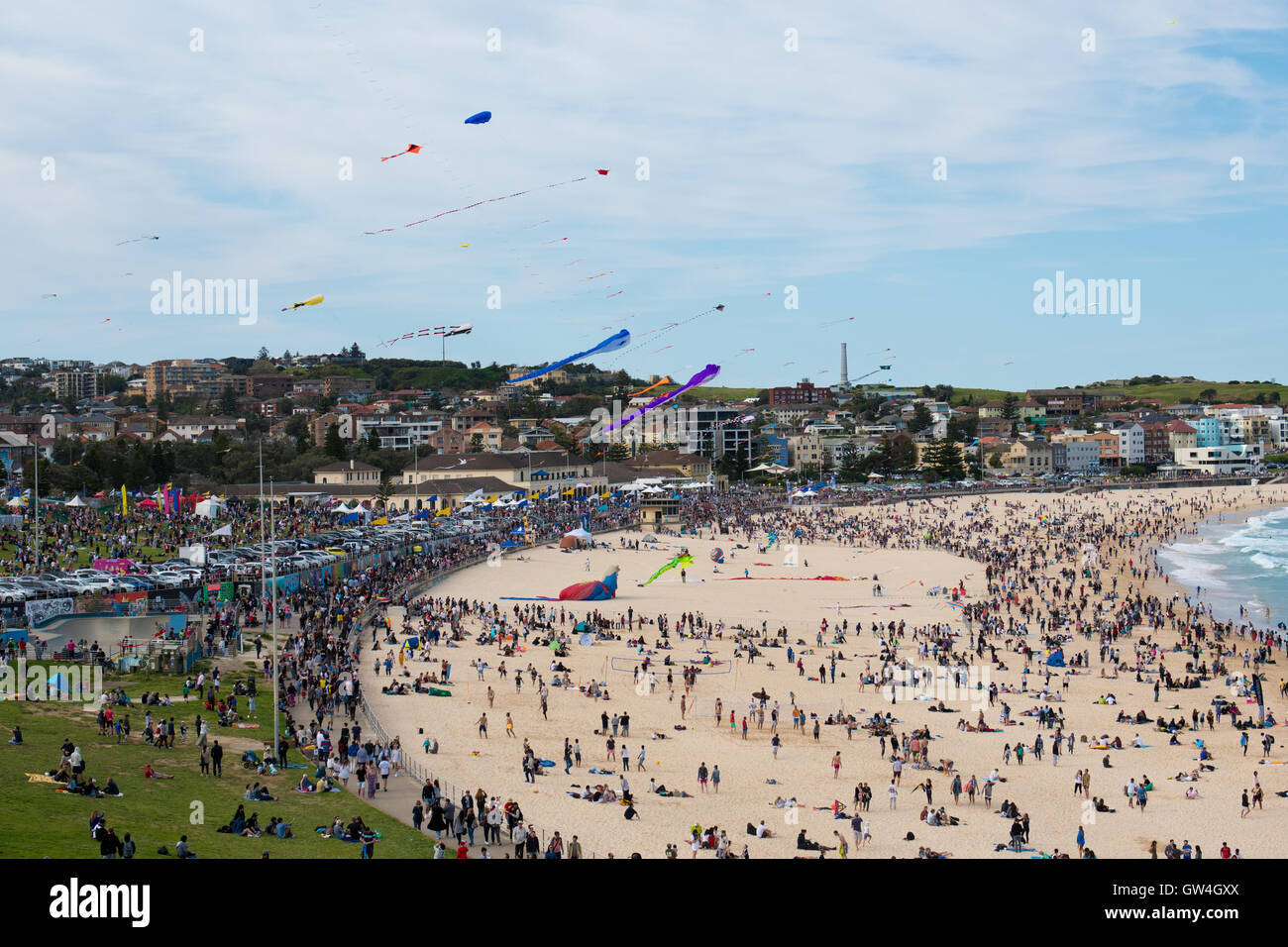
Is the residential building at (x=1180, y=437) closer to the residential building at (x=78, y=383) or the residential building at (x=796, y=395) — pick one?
the residential building at (x=796, y=395)

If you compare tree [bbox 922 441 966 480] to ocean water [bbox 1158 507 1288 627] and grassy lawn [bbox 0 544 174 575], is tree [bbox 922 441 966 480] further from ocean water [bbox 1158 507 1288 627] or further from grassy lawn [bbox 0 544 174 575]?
grassy lawn [bbox 0 544 174 575]

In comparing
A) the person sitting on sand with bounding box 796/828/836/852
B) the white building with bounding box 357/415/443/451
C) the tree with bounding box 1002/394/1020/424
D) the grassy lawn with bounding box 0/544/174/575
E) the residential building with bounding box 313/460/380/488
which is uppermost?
the tree with bounding box 1002/394/1020/424

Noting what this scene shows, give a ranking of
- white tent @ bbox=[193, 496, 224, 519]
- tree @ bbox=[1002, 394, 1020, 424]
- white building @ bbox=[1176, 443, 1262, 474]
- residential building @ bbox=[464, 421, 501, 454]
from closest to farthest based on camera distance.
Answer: white tent @ bbox=[193, 496, 224, 519]
residential building @ bbox=[464, 421, 501, 454]
white building @ bbox=[1176, 443, 1262, 474]
tree @ bbox=[1002, 394, 1020, 424]

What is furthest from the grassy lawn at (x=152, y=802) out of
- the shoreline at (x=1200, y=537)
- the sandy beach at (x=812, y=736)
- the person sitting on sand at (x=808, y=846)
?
the shoreline at (x=1200, y=537)

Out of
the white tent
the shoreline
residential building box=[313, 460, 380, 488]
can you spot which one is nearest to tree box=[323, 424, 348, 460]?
residential building box=[313, 460, 380, 488]
